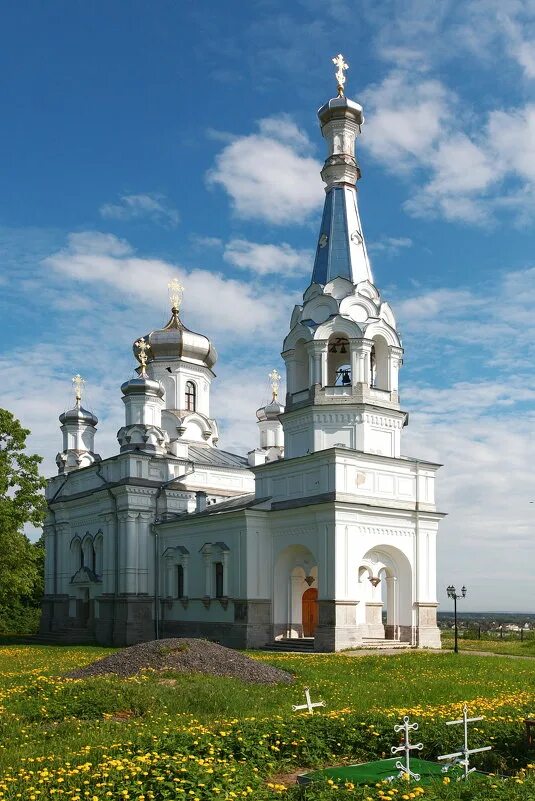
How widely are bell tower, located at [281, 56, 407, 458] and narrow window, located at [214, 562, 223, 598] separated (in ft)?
17.3

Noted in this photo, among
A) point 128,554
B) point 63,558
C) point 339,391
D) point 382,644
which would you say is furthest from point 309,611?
point 63,558

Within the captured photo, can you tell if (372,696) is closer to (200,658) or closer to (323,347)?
(200,658)

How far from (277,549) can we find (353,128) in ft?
51.9

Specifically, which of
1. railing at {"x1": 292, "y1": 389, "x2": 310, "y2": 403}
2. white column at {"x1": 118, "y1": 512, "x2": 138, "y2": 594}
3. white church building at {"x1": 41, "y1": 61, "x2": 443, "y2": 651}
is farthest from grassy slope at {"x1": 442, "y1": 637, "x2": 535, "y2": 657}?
white column at {"x1": 118, "y1": 512, "x2": 138, "y2": 594}

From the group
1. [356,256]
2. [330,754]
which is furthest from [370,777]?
[356,256]

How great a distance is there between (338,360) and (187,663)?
16.3 m

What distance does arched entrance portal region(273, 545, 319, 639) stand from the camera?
2936 cm

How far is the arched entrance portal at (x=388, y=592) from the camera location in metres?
28.1

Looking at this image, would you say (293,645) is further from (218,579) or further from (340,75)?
(340,75)

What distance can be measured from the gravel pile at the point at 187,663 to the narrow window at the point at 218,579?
13577mm

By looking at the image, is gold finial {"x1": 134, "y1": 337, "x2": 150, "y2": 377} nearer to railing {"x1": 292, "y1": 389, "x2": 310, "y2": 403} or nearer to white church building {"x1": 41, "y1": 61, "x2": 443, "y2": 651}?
white church building {"x1": 41, "y1": 61, "x2": 443, "y2": 651}

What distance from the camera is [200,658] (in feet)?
55.6

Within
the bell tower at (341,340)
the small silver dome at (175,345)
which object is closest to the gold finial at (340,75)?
the bell tower at (341,340)

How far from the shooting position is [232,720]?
11.0 metres
